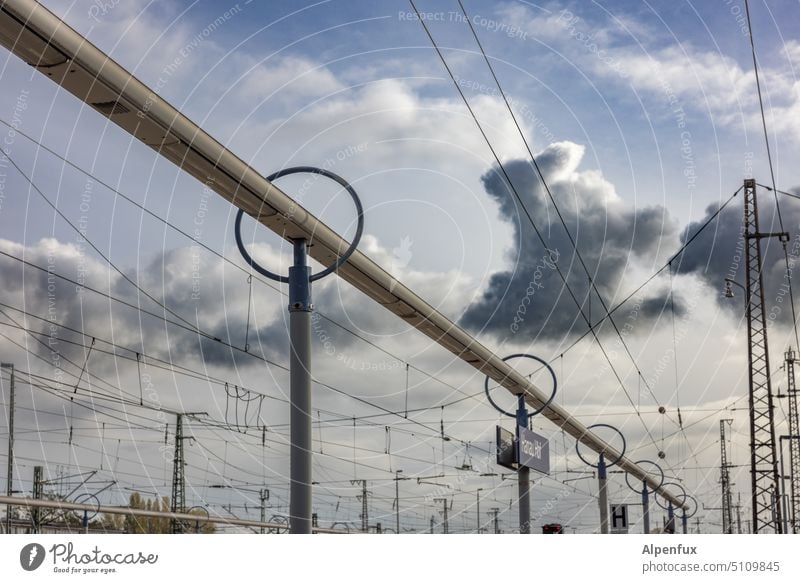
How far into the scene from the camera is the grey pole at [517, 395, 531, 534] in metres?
30.9

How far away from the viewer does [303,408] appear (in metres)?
13.5

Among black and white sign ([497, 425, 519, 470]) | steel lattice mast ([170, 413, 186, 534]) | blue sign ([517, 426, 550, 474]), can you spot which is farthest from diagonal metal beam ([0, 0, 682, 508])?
steel lattice mast ([170, 413, 186, 534])

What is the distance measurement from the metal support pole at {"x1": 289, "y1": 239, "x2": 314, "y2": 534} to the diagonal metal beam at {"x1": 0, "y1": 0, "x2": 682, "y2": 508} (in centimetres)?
97

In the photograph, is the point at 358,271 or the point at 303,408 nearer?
the point at 303,408

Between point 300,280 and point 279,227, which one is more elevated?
point 279,227

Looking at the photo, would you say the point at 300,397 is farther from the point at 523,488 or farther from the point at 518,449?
the point at 523,488

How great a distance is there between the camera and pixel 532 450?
97.0 feet

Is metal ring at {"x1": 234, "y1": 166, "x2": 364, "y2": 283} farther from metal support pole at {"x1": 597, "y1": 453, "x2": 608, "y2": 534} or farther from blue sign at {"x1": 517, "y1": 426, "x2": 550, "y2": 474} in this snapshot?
metal support pole at {"x1": 597, "y1": 453, "x2": 608, "y2": 534}

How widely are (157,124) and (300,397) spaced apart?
395 centimetres

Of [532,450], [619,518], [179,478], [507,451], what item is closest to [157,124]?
[507,451]

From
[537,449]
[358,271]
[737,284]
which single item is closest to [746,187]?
[737,284]

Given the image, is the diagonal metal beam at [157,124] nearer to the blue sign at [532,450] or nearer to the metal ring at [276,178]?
the metal ring at [276,178]

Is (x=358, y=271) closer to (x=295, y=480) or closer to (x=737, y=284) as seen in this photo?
(x=295, y=480)
